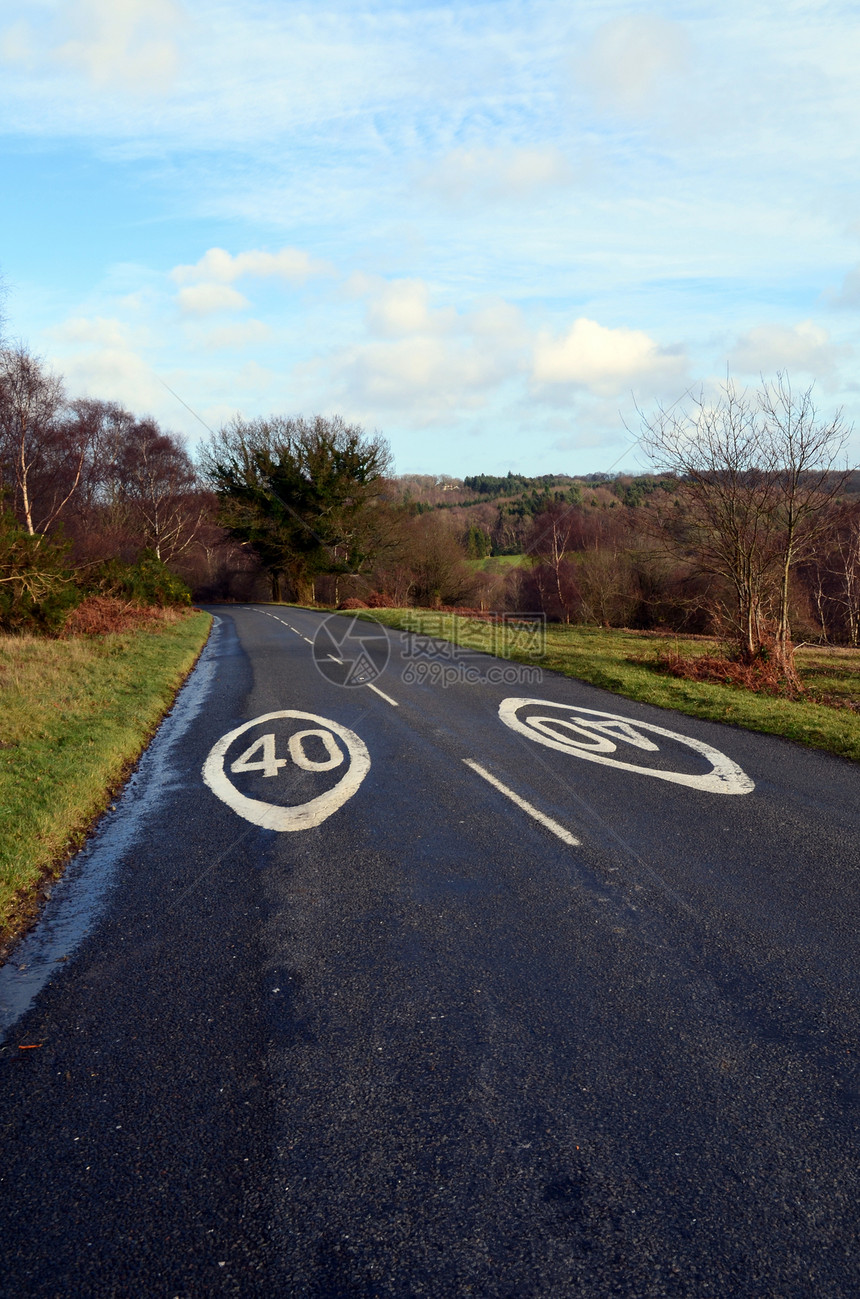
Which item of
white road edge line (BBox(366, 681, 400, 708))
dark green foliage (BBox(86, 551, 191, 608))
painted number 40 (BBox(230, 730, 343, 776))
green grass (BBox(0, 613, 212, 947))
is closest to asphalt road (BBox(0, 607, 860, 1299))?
green grass (BBox(0, 613, 212, 947))

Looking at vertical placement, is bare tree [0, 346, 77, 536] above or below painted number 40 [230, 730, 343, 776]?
above

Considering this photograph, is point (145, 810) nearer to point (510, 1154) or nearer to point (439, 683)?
point (510, 1154)

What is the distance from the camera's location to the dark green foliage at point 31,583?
1617cm

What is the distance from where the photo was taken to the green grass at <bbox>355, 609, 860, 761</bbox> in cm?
899

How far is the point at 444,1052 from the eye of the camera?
303 cm

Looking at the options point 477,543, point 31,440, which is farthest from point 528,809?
point 477,543

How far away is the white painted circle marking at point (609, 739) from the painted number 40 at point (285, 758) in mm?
2457

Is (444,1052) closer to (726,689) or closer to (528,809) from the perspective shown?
(528,809)

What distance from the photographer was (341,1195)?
233 centimetres

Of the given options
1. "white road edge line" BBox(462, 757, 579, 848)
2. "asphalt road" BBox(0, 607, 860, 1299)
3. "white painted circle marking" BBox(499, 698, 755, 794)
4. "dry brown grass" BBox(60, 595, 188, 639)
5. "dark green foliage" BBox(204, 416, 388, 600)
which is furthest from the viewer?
"dark green foliage" BBox(204, 416, 388, 600)

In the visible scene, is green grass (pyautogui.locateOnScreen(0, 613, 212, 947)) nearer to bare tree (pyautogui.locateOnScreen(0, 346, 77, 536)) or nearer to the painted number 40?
the painted number 40

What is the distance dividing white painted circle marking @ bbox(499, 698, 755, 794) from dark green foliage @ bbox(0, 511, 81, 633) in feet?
39.3

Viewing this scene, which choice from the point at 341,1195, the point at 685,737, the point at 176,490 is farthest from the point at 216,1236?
the point at 176,490

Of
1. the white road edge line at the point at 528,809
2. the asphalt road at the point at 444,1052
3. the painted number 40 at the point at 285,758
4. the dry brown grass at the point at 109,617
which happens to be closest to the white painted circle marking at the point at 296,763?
the painted number 40 at the point at 285,758
